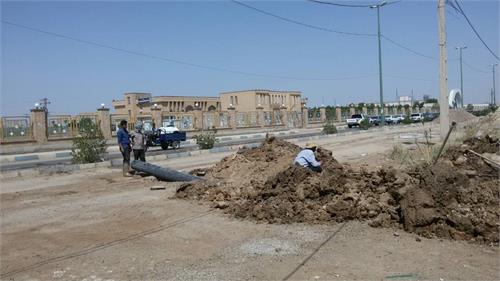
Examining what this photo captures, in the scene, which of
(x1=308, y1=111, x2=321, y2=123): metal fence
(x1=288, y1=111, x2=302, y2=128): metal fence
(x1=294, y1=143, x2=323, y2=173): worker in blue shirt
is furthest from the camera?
(x1=308, y1=111, x2=321, y2=123): metal fence

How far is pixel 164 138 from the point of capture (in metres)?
29.1

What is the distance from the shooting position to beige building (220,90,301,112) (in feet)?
356

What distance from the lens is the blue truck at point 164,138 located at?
2886cm

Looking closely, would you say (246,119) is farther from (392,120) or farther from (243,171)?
(243,171)

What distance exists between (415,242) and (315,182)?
2370 mm

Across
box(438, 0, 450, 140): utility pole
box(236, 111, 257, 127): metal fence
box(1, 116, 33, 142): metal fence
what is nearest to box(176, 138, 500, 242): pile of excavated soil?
box(438, 0, 450, 140): utility pole

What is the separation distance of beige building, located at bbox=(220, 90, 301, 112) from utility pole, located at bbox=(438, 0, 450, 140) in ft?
279

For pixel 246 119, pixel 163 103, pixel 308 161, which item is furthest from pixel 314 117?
pixel 308 161

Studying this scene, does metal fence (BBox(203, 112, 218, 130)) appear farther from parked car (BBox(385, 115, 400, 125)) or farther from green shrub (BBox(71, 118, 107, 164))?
green shrub (BBox(71, 118, 107, 164))

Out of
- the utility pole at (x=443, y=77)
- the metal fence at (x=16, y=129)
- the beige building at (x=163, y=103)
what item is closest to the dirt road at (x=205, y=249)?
the utility pole at (x=443, y=77)

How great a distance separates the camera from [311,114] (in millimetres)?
76188

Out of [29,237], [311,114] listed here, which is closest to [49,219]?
[29,237]

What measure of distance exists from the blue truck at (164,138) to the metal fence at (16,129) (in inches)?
514

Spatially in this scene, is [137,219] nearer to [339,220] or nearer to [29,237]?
[29,237]
